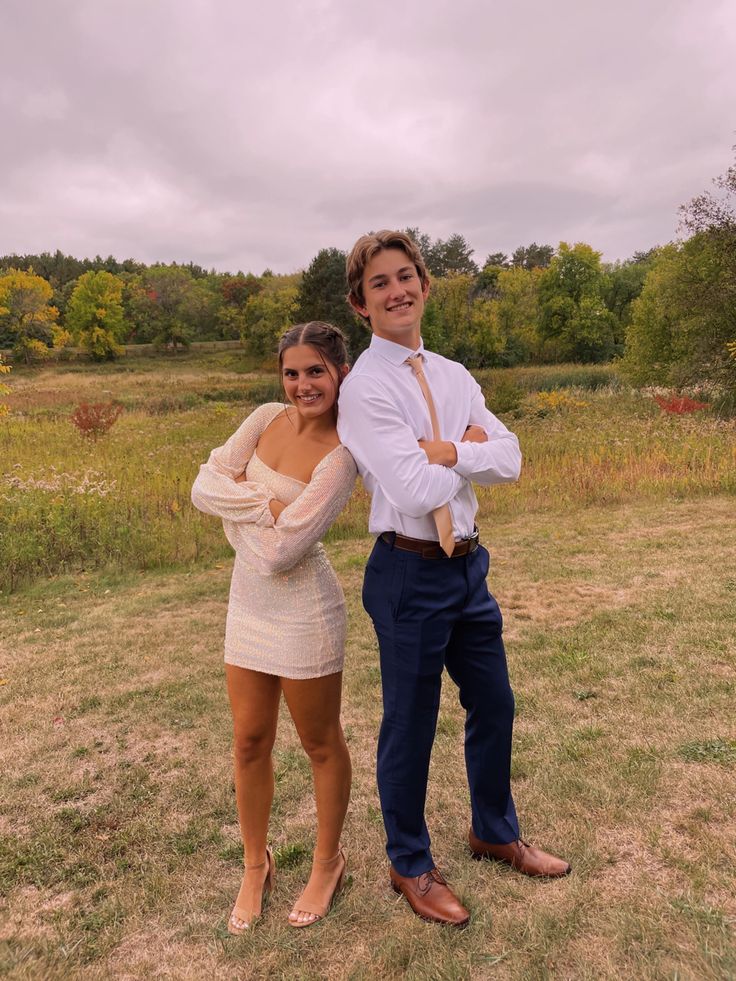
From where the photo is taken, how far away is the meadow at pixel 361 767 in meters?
2.14

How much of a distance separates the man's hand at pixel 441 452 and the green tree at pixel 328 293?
108 feet

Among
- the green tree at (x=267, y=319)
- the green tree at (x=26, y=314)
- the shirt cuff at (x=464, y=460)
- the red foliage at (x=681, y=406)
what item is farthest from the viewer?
the green tree at (x=26, y=314)

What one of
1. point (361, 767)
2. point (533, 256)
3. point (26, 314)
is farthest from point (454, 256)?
point (361, 767)

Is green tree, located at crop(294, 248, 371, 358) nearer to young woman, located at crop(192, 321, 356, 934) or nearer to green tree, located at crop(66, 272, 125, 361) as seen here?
green tree, located at crop(66, 272, 125, 361)

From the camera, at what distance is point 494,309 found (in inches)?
1679

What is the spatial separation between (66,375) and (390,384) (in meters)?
44.5

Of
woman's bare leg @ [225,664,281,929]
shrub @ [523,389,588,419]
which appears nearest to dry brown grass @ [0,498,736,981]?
woman's bare leg @ [225,664,281,929]

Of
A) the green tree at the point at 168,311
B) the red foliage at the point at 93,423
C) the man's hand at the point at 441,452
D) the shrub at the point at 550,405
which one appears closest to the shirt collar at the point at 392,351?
the man's hand at the point at 441,452

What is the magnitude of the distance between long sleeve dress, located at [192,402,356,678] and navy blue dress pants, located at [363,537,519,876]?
0.58 feet

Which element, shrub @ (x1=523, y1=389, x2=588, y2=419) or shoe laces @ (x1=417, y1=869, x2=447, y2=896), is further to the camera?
shrub @ (x1=523, y1=389, x2=588, y2=419)

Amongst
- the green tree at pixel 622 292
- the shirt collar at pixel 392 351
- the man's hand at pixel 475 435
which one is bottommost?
the man's hand at pixel 475 435

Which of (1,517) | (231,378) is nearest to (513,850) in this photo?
(1,517)

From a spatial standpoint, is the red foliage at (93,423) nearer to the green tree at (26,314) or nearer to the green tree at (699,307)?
the green tree at (699,307)

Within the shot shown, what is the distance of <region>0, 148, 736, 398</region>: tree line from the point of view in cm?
2211
